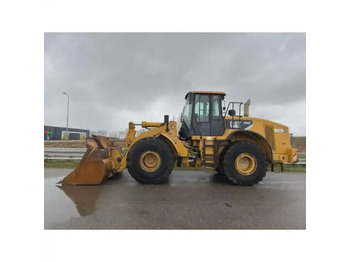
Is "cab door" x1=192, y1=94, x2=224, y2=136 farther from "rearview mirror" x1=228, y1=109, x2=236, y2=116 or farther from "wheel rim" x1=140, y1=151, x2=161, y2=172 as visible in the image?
"wheel rim" x1=140, y1=151, x2=161, y2=172

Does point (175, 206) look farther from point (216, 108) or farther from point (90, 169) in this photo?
point (216, 108)

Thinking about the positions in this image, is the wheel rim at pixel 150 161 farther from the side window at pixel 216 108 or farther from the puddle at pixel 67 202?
the side window at pixel 216 108

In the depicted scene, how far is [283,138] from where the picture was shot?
20.8ft

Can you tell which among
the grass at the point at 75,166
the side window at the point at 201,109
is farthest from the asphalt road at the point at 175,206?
the grass at the point at 75,166

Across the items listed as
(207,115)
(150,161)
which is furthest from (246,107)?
(150,161)

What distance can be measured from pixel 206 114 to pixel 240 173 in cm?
199

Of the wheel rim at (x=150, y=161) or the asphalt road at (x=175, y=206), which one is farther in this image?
the wheel rim at (x=150, y=161)

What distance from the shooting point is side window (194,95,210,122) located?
6.50m

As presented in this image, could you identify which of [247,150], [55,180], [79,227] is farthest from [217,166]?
[55,180]

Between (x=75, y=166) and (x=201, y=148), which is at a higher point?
(x=201, y=148)

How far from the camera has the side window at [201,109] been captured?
650cm

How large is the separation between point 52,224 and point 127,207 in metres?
1.24

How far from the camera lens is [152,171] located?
19.3ft

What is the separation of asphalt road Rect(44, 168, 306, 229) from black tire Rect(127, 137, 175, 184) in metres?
0.23
